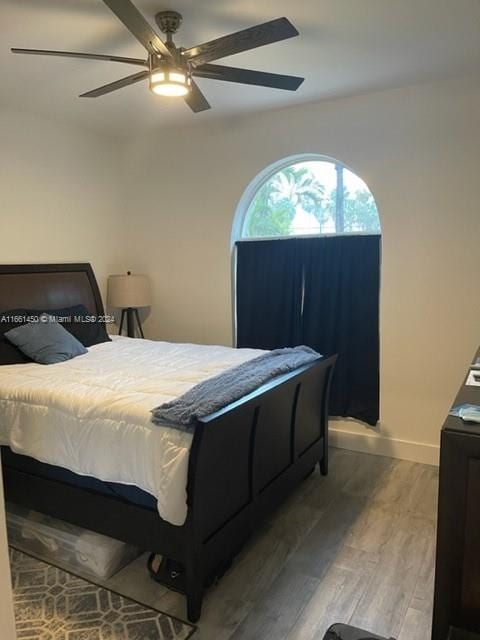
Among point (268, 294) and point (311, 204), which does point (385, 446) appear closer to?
point (268, 294)

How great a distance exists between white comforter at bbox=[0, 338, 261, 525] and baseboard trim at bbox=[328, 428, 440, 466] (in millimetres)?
1231

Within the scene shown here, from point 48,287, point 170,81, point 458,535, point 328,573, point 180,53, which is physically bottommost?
point 328,573

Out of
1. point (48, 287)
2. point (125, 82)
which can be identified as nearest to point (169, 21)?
point (125, 82)

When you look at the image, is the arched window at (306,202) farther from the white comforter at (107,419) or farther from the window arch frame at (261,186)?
the white comforter at (107,419)

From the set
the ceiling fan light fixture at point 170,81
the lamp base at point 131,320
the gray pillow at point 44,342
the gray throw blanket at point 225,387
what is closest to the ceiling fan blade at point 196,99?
the ceiling fan light fixture at point 170,81

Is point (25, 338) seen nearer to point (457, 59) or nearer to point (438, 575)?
point (438, 575)

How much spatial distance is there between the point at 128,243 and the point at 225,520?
3.21 m

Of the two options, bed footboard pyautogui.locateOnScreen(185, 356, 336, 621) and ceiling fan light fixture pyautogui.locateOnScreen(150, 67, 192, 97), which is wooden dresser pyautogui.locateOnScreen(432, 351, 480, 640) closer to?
bed footboard pyautogui.locateOnScreen(185, 356, 336, 621)

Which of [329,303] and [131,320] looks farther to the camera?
[131,320]

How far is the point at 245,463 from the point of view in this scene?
2344 mm

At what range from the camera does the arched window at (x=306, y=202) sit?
3.75m

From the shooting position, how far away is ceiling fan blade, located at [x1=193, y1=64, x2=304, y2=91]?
233 centimetres

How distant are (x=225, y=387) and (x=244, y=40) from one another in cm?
155

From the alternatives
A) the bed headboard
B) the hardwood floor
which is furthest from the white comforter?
the bed headboard
